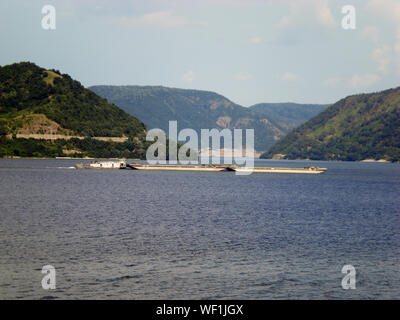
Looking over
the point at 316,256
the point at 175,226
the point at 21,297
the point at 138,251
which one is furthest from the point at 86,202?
the point at 21,297

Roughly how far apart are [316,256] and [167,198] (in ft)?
226

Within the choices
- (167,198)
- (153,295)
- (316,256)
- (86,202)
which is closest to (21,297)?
(153,295)

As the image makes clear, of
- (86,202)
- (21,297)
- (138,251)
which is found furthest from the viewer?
(86,202)

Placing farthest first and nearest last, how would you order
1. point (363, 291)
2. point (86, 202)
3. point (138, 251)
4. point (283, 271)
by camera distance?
1. point (86, 202)
2. point (138, 251)
3. point (283, 271)
4. point (363, 291)

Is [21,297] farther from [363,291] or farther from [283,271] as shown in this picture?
[363,291]

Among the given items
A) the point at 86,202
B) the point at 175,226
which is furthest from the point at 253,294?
the point at 86,202

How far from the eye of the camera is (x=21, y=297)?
3981cm

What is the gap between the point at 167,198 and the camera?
123m
